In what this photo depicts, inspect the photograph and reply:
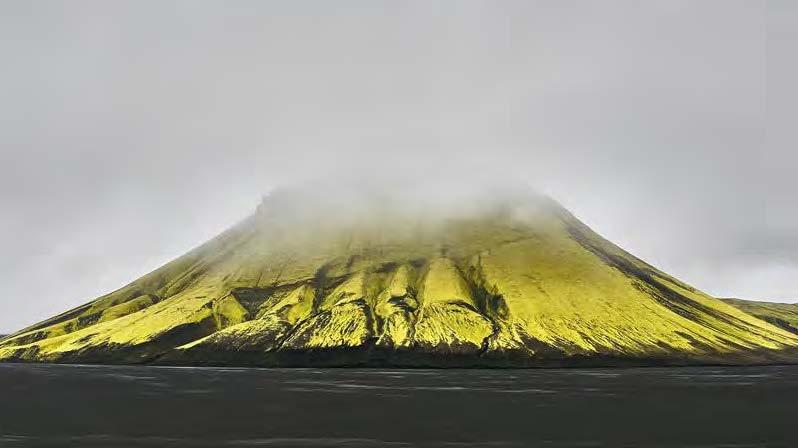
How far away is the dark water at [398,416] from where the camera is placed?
188ft

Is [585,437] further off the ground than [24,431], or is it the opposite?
[24,431]

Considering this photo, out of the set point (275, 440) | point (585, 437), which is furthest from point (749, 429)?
point (275, 440)

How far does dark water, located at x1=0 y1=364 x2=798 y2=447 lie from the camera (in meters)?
57.2

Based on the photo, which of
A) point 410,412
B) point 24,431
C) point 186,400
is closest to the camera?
point 24,431

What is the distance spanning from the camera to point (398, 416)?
240 ft

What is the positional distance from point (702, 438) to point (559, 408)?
26.2 m

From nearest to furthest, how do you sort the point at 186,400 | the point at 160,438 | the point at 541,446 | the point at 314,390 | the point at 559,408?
1. the point at 541,446
2. the point at 160,438
3. the point at 559,408
4. the point at 186,400
5. the point at 314,390

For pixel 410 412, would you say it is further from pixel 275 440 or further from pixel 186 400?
pixel 186 400

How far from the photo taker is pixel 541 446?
53969 mm

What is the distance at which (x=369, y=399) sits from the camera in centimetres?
9625

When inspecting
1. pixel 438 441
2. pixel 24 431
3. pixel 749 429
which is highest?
pixel 24 431

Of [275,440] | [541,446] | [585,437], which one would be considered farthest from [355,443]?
[585,437]

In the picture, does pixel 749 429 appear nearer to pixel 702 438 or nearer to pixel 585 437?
pixel 702 438

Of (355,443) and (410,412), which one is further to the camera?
(410,412)
